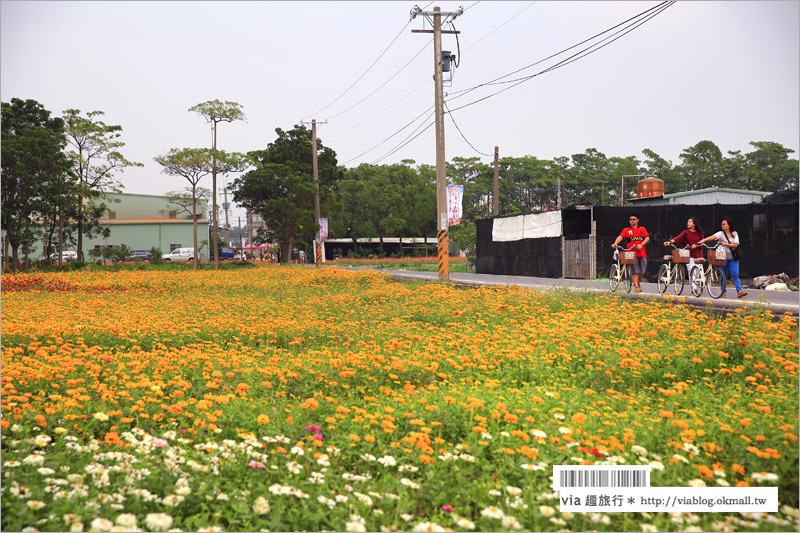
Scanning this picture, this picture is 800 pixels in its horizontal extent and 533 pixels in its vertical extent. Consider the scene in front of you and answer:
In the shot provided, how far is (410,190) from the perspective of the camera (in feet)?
236

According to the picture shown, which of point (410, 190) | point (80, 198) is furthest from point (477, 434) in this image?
point (410, 190)

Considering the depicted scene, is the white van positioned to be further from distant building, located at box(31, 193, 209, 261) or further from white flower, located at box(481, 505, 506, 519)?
white flower, located at box(481, 505, 506, 519)

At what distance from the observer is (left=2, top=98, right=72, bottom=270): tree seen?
28172 millimetres

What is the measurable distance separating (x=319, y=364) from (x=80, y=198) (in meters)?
32.5

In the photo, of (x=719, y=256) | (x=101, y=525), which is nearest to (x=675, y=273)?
(x=719, y=256)

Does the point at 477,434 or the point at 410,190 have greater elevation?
the point at 410,190

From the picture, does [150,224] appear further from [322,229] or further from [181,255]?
[322,229]

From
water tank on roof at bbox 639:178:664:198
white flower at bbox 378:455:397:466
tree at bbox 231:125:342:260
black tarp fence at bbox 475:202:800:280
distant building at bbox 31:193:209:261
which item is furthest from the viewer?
distant building at bbox 31:193:209:261

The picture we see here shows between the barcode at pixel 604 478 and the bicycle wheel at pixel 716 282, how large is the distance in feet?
33.9

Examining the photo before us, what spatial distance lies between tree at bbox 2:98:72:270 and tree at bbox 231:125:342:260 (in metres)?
16.3

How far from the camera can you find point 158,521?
9.96 ft

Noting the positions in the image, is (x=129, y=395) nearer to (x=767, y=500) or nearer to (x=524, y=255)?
(x=767, y=500)

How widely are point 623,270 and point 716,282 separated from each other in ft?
7.53

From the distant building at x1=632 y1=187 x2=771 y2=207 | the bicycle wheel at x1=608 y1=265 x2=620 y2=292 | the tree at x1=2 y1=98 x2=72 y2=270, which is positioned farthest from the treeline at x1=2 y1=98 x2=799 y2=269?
the bicycle wheel at x1=608 y1=265 x2=620 y2=292
